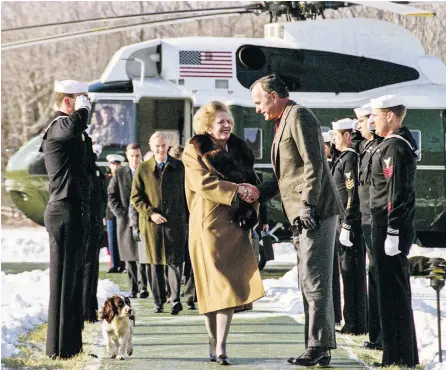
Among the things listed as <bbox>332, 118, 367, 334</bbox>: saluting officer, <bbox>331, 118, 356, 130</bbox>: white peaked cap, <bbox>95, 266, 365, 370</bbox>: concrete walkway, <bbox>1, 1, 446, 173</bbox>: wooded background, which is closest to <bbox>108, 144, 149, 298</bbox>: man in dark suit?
<bbox>95, 266, 365, 370</bbox>: concrete walkway

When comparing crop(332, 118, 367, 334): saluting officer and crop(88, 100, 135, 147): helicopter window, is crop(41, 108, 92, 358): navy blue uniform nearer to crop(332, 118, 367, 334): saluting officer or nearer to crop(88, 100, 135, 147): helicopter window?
crop(332, 118, 367, 334): saluting officer

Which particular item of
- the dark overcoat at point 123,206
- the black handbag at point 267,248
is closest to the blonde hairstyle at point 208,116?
the dark overcoat at point 123,206

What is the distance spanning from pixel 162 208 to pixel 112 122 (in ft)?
20.0

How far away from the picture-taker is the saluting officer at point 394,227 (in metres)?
8.04

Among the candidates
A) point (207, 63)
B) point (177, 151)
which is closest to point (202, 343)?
point (177, 151)

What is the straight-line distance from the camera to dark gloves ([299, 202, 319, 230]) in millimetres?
8117

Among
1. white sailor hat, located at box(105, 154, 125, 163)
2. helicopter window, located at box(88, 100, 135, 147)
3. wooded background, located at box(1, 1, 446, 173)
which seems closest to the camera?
white sailor hat, located at box(105, 154, 125, 163)

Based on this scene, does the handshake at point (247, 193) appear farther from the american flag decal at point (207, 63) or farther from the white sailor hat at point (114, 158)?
the american flag decal at point (207, 63)

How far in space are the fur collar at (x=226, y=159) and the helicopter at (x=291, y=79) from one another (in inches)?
364

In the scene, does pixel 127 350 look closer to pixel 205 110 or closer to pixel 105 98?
pixel 205 110

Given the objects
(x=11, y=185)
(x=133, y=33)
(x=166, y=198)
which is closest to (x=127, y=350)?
(x=166, y=198)

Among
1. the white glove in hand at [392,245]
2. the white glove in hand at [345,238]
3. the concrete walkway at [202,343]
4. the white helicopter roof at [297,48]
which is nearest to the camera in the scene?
the white glove in hand at [392,245]

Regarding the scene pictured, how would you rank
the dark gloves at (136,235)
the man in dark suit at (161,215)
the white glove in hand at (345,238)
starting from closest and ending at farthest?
the white glove in hand at (345,238) < the man in dark suit at (161,215) < the dark gloves at (136,235)

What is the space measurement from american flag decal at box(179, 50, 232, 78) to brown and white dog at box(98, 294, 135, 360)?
9.52 meters
